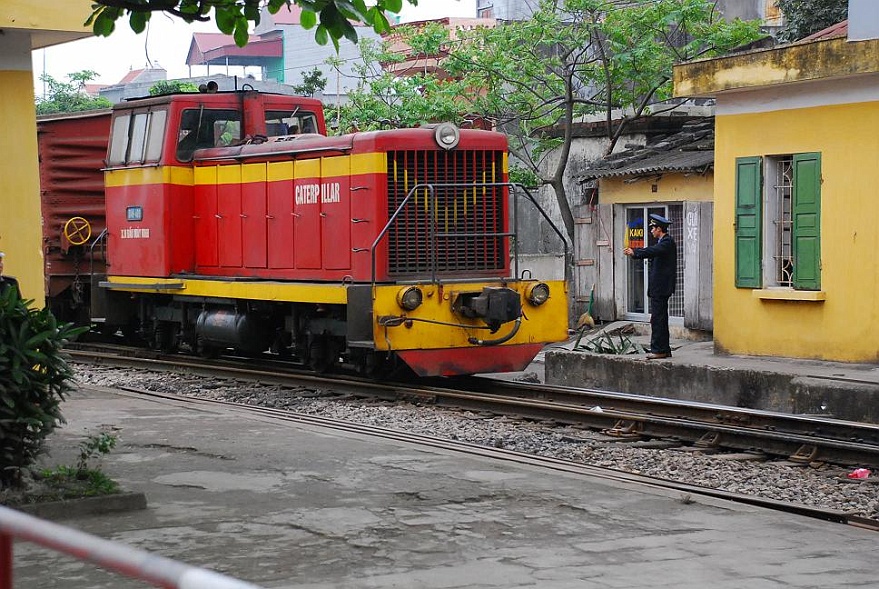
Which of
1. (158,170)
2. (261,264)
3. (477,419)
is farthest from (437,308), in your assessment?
(158,170)

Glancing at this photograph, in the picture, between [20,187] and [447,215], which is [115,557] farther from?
[447,215]

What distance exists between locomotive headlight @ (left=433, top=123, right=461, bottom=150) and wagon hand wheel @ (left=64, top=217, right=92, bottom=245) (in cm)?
741

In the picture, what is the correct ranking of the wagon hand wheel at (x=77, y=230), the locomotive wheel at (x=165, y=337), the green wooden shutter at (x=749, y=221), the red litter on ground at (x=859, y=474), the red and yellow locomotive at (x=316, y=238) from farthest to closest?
the wagon hand wheel at (x=77, y=230) → the locomotive wheel at (x=165, y=337) → the green wooden shutter at (x=749, y=221) → the red and yellow locomotive at (x=316, y=238) → the red litter on ground at (x=859, y=474)

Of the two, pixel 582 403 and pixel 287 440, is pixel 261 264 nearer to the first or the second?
pixel 582 403

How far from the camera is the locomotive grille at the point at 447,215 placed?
512 inches

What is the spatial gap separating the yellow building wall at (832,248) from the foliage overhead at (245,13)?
8344 mm

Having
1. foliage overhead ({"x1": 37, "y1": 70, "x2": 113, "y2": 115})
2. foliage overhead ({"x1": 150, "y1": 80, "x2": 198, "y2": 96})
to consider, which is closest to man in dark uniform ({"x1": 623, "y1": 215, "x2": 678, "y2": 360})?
foliage overhead ({"x1": 150, "y1": 80, "x2": 198, "y2": 96})

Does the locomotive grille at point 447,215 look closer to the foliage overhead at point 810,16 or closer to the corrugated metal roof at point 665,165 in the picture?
the corrugated metal roof at point 665,165

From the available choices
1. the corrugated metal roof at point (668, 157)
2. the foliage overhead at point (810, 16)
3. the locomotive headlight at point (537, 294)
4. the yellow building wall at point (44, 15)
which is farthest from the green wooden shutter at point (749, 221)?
the yellow building wall at point (44, 15)

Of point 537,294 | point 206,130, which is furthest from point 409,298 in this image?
point 206,130

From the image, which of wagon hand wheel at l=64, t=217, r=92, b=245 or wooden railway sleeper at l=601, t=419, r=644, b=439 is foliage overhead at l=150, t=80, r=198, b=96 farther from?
wooden railway sleeper at l=601, t=419, r=644, b=439

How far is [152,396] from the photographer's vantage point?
12547mm

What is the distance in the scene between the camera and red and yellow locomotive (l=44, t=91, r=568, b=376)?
12.8 meters

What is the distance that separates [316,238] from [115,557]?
1144 cm
